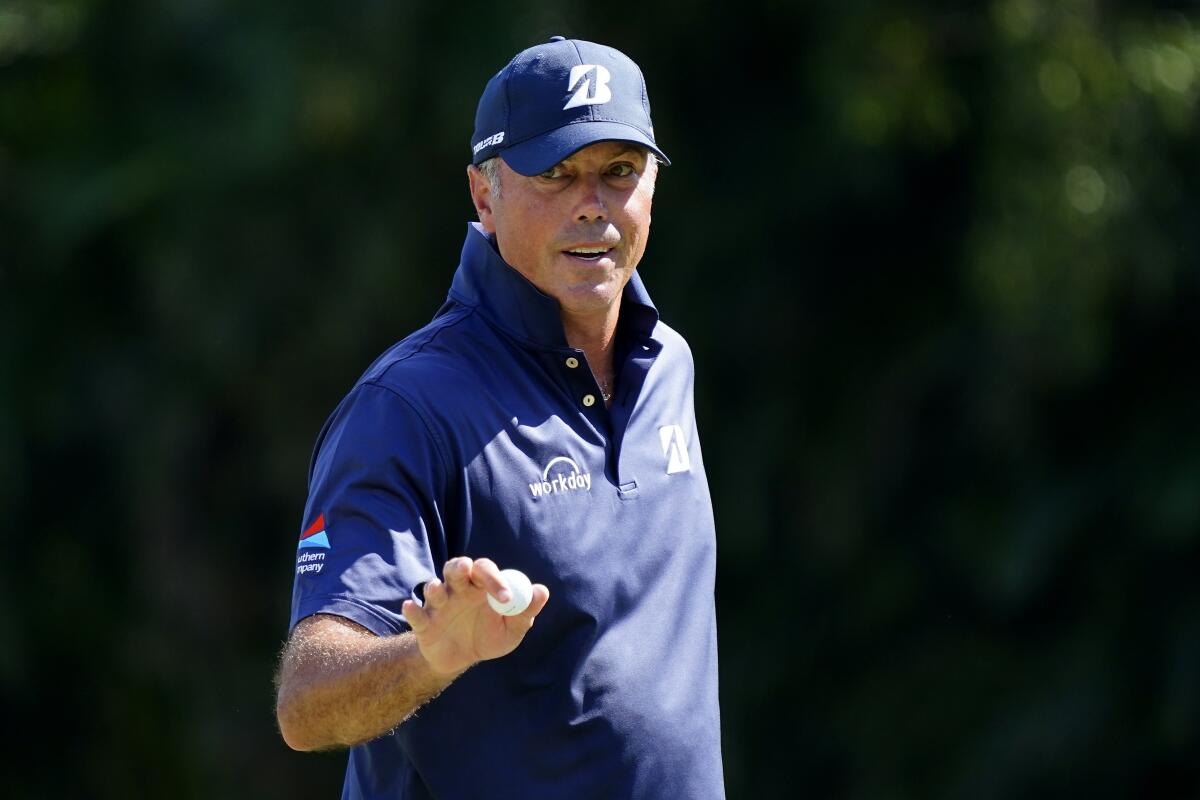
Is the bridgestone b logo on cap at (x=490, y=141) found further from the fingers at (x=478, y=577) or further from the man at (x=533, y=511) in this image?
the fingers at (x=478, y=577)

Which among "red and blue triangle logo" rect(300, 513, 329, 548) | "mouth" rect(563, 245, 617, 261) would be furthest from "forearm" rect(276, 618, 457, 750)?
"mouth" rect(563, 245, 617, 261)

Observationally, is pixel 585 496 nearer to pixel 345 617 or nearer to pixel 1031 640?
pixel 345 617

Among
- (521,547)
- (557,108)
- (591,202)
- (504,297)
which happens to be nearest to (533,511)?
(521,547)

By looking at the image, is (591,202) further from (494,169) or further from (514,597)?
(514,597)

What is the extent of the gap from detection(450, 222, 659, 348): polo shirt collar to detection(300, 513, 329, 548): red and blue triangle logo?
428mm

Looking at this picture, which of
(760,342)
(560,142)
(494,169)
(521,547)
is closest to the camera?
(521,547)

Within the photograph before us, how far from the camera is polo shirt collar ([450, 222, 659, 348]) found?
2775mm

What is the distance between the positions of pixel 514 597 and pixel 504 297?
2.36ft

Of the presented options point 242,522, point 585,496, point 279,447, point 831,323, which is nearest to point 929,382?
point 831,323

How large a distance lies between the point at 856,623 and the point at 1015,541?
1.32 meters

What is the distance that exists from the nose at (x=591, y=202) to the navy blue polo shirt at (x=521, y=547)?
0.13m

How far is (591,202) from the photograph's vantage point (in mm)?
2771

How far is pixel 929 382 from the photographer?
340 inches

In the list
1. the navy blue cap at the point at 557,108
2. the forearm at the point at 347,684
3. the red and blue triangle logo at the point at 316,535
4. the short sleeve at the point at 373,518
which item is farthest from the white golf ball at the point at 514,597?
the navy blue cap at the point at 557,108
